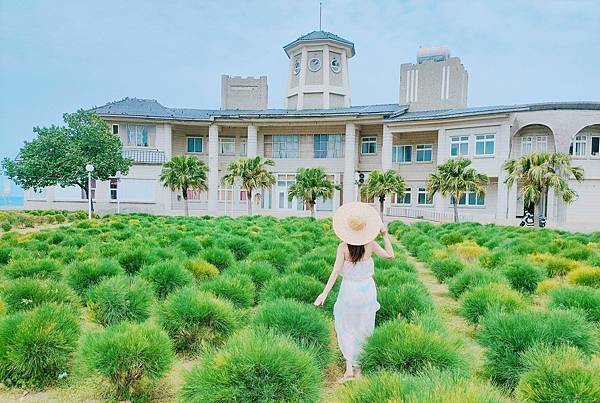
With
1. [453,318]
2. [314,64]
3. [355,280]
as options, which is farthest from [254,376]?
[314,64]

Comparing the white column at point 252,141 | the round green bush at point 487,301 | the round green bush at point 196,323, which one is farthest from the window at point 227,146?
the round green bush at point 196,323

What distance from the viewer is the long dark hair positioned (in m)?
3.82

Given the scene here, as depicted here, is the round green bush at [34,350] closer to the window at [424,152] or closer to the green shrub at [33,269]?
the green shrub at [33,269]

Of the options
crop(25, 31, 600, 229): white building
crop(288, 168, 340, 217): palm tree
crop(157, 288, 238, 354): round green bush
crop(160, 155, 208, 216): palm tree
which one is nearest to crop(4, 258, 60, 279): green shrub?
crop(157, 288, 238, 354): round green bush

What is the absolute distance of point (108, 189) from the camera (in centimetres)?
3366

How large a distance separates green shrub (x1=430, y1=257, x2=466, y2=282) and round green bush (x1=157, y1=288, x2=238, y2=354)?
5.25 m

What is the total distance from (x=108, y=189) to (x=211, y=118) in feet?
32.3

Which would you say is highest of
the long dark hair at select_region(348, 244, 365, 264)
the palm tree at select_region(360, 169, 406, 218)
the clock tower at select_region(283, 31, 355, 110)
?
the clock tower at select_region(283, 31, 355, 110)

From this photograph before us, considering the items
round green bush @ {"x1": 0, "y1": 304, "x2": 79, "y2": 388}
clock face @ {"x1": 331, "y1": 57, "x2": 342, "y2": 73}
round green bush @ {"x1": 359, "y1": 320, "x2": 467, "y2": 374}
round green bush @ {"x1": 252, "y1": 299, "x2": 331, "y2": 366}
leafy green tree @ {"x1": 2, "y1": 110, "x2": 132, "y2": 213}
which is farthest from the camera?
clock face @ {"x1": 331, "y1": 57, "x2": 342, "y2": 73}

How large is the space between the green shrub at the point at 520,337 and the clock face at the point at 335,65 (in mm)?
37682

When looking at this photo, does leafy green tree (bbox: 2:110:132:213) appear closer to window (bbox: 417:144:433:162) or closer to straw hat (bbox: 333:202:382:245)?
window (bbox: 417:144:433:162)

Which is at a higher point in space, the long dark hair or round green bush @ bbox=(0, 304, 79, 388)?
the long dark hair

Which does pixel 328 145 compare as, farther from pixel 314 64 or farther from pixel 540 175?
pixel 540 175

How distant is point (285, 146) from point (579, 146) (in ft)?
68.8
